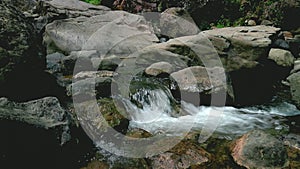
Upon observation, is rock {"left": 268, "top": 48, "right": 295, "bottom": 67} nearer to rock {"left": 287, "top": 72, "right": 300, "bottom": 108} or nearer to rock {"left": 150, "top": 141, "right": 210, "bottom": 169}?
rock {"left": 287, "top": 72, "right": 300, "bottom": 108}

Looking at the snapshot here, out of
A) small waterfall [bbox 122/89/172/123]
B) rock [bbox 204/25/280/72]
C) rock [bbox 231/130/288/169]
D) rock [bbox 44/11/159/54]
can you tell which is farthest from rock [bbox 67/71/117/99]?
rock [bbox 204/25/280/72]

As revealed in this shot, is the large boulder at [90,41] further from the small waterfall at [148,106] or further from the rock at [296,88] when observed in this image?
the rock at [296,88]

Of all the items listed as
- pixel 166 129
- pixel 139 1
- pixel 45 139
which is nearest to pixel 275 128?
pixel 166 129

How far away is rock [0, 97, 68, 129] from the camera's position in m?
3.37

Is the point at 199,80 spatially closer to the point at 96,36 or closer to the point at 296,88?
the point at 296,88

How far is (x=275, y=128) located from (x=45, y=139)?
3.85 meters

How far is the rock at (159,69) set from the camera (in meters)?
6.46

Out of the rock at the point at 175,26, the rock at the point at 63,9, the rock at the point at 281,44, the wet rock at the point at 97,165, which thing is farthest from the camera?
the rock at the point at 175,26

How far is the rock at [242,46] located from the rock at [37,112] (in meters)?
4.05

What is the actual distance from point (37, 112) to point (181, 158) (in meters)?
1.85

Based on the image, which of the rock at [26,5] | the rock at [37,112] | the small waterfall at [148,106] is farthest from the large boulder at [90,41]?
the rock at [37,112]

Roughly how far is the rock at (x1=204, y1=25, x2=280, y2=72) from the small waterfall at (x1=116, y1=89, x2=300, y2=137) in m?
1.16

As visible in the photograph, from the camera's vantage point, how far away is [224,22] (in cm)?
1261

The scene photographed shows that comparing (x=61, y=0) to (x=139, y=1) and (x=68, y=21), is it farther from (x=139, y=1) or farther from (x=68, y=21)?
(x=139, y=1)
